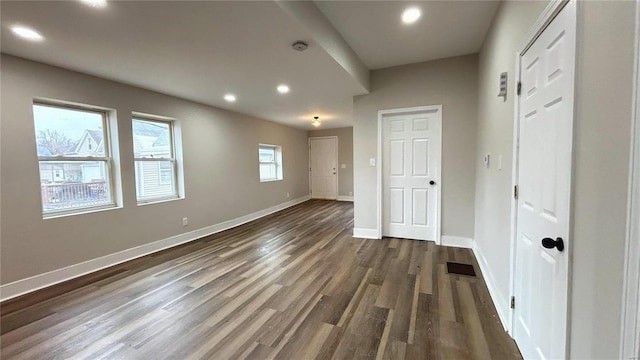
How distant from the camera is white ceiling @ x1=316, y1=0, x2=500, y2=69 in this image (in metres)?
2.37

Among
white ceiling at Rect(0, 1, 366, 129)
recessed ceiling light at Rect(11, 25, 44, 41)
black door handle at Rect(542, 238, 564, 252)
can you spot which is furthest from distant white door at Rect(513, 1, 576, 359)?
recessed ceiling light at Rect(11, 25, 44, 41)

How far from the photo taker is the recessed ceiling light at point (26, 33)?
206cm

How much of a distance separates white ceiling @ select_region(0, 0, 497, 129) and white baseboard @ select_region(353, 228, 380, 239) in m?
2.22

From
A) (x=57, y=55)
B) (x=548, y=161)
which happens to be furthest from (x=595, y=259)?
(x=57, y=55)

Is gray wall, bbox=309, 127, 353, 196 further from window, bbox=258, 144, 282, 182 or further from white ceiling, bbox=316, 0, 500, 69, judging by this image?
white ceiling, bbox=316, 0, 500, 69

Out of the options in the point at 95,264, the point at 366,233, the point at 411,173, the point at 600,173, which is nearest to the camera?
the point at 600,173

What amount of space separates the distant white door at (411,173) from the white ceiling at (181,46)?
2.92 feet

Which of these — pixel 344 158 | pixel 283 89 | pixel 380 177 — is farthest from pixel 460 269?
pixel 344 158

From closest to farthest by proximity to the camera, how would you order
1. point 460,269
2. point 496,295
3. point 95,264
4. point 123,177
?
point 496,295 < point 460,269 < point 95,264 < point 123,177

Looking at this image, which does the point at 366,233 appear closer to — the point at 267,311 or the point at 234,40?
the point at 267,311

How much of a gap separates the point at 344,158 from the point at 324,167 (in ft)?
2.45

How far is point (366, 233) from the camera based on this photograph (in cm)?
427

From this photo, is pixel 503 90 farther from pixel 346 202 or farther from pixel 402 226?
pixel 346 202

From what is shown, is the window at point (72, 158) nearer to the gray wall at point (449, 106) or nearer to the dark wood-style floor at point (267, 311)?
the dark wood-style floor at point (267, 311)
